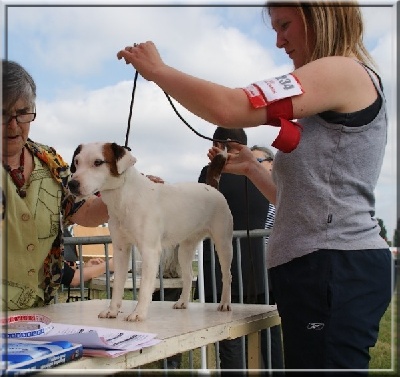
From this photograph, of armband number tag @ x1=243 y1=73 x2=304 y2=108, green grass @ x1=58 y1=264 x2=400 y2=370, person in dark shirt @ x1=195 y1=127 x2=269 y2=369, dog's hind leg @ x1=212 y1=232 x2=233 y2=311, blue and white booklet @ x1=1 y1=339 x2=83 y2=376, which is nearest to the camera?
blue and white booklet @ x1=1 y1=339 x2=83 y2=376

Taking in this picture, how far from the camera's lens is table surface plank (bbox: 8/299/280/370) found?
1002mm

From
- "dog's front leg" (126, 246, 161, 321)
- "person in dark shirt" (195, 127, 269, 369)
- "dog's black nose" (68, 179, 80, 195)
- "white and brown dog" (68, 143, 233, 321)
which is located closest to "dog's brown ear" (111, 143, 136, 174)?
"white and brown dog" (68, 143, 233, 321)

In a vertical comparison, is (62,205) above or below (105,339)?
above

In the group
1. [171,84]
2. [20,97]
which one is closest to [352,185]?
[171,84]

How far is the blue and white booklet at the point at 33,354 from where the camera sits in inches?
31.8

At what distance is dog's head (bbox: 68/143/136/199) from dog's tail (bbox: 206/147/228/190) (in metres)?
0.27

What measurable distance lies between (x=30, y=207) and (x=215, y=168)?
0.49m

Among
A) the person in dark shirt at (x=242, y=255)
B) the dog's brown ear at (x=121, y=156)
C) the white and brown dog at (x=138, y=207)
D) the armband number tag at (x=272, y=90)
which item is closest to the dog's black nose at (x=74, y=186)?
the white and brown dog at (x=138, y=207)

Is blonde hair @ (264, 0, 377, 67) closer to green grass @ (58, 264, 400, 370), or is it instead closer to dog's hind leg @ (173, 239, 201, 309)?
green grass @ (58, 264, 400, 370)

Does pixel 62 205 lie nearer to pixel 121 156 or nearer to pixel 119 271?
pixel 119 271

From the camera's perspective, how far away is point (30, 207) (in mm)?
1484

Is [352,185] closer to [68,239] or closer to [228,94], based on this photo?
[228,94]

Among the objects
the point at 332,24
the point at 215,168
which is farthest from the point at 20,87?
the point at 332,24

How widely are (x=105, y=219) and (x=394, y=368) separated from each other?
2.86 feet
